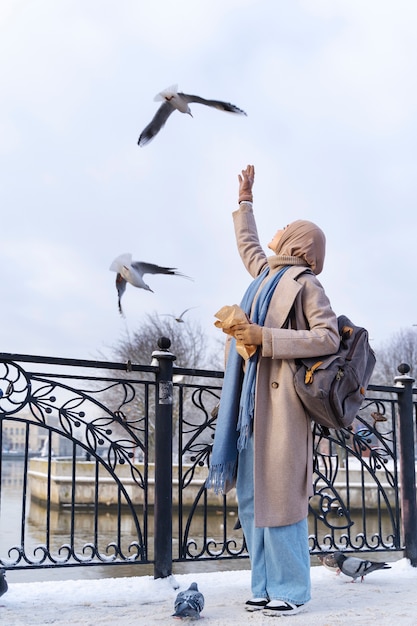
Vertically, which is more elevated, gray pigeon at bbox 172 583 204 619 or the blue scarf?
the blue scarf

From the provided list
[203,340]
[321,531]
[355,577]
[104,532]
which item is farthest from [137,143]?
[203,340]

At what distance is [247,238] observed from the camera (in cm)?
366

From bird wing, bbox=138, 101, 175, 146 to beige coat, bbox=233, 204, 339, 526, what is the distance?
2.20 m

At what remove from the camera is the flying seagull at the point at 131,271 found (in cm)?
492

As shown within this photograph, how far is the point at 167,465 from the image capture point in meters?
3.67

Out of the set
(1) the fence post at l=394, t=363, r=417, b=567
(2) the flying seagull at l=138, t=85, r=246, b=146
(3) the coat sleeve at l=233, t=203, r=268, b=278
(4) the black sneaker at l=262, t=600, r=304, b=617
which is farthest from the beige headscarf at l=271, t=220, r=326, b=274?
(2) the flying seagull at l=138, t=85, r=246, b=146

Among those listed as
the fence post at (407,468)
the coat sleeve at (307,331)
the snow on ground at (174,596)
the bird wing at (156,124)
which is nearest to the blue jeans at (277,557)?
the snow on ground at (174,596)

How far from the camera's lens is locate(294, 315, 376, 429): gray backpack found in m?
2.91

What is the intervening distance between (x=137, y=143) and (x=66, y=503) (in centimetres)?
1871

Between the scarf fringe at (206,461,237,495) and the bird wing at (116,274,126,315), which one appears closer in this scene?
the scarf fringe at (206,461,237,495)

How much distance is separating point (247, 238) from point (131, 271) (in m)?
1.49

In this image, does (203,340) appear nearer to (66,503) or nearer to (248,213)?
(66,503)

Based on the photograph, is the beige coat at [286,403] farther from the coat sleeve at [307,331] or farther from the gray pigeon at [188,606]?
the gray pigeon at [188,606]

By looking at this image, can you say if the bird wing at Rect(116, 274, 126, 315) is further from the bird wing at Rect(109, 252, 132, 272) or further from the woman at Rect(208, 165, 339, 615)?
the woman at Rect(208, 165, 339, 615)
